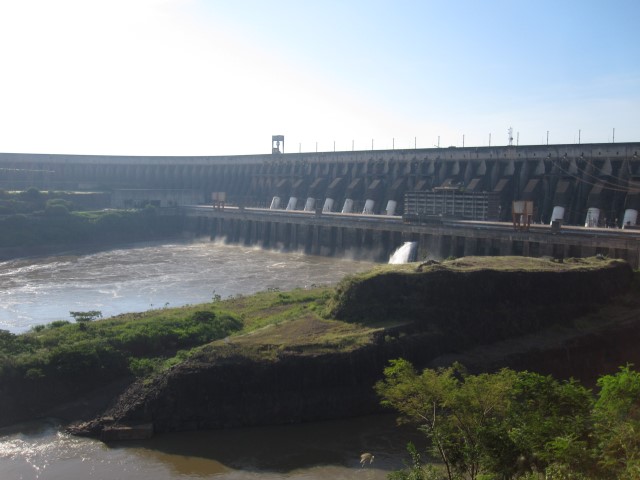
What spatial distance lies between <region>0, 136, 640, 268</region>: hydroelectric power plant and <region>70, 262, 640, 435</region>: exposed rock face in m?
13.7

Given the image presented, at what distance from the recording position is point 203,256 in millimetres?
62719

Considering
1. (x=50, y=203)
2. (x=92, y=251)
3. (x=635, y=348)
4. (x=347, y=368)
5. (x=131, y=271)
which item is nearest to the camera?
(x=347, y=368)

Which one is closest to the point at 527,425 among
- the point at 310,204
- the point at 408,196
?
the point at 408,196

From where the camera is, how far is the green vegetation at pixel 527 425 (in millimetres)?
11102

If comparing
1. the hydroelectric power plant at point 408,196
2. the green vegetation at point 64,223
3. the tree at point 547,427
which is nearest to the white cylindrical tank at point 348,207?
the hydroelectric power plant at point 408,196

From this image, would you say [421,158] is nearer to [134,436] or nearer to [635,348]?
[635,348]

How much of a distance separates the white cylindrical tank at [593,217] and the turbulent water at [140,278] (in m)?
16.5

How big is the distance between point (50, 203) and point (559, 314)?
61.3 m

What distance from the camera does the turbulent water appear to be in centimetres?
3903

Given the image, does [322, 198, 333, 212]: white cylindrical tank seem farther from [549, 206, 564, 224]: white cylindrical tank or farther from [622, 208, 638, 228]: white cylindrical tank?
[622, 208, 638, 228]: white cylindrical tank

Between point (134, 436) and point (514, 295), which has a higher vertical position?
point (514, 295)

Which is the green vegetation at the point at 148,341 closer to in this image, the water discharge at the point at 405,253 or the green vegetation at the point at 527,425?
the green vegetation at the point at 527,425

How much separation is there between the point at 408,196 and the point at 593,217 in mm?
17294

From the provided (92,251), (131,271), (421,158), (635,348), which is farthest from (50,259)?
(635,348)
